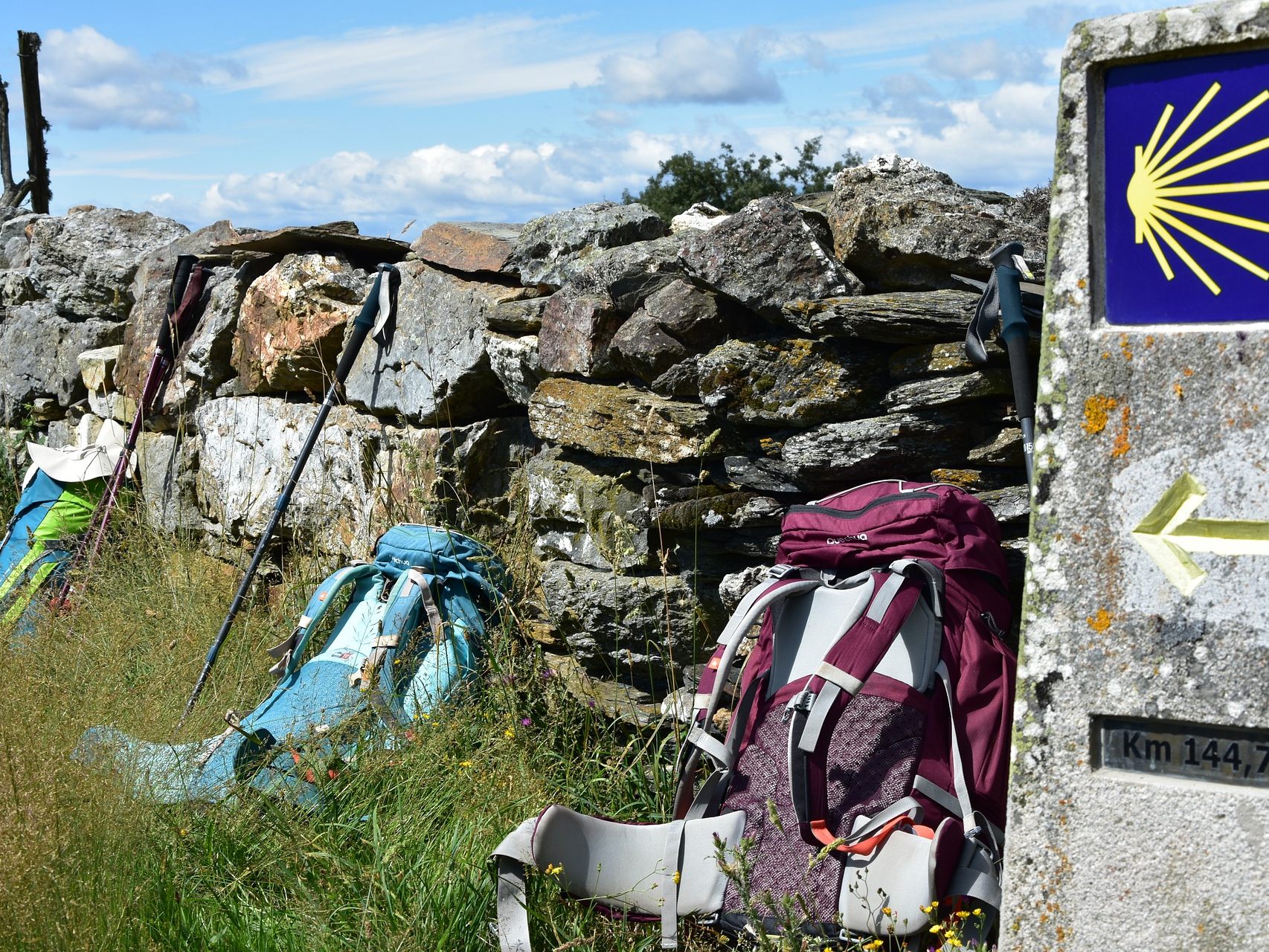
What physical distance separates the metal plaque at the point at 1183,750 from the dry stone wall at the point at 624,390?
3.98 feet

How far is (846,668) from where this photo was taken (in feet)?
8.09

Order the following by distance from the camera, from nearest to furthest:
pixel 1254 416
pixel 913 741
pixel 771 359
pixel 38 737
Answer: pixel 1254 416
pixel 913 741
pixel 38 737
pixel 771 359

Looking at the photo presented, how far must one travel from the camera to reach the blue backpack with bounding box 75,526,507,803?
3143 millimetres

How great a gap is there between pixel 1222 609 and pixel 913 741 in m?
0.99

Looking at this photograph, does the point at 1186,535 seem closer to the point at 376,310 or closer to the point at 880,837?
the point at 880,837

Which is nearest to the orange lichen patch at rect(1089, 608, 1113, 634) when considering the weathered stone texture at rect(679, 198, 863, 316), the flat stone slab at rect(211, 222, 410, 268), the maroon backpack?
the maroon backpack

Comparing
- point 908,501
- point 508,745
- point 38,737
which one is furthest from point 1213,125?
point 38,737

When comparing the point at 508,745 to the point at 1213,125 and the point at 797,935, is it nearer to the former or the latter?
the point at 797,935

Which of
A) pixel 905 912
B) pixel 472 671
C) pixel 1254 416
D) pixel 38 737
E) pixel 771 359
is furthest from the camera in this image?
pixel 472 671

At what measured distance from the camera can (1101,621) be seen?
1.62 meters

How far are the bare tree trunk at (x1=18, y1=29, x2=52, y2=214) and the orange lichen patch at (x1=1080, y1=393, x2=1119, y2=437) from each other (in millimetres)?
11151

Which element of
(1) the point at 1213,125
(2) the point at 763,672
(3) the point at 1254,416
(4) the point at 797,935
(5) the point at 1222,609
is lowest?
(4) the point at 797,935

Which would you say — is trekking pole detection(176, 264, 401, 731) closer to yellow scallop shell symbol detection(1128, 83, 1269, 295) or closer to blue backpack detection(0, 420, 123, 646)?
blue backpack detection(0, 420, 123, 646)

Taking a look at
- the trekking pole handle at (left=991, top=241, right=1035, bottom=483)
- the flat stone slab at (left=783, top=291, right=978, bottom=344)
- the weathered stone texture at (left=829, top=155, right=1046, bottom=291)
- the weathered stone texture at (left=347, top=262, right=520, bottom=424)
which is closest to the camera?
the trekking pole handle at (left=991, top=241, right=1035, bottom=483)
